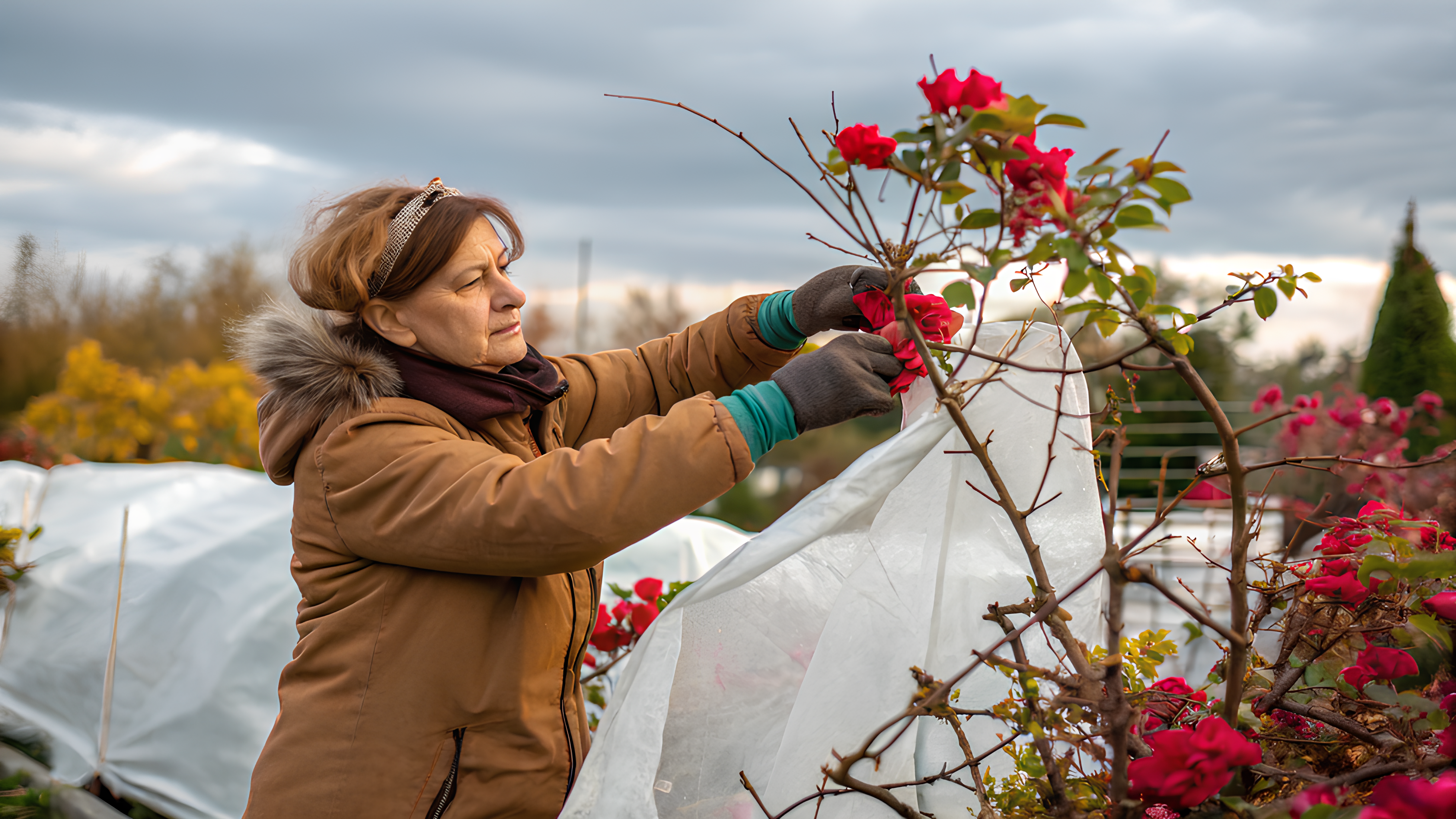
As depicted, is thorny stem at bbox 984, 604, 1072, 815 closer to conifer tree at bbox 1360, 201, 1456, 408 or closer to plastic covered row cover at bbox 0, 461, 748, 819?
plastic covered row cover at bbox 0, 461, 748, 819

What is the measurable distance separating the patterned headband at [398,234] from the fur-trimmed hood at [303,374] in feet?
0.33

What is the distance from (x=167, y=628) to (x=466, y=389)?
2188 millimetres

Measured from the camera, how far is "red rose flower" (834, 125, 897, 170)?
38.4 inches

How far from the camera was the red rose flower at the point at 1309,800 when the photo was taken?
0.69 m

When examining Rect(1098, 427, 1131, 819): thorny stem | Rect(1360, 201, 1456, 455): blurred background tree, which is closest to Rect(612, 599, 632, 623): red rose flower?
Rect(1098, 427, 1131, 819): thorny stem

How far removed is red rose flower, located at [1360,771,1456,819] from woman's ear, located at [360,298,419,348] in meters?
1.30

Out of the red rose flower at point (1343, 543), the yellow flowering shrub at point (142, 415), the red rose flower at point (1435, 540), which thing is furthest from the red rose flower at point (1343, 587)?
the yellow flowering shrub at point (142, 415)

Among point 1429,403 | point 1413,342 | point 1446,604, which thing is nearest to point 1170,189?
point 1446,604

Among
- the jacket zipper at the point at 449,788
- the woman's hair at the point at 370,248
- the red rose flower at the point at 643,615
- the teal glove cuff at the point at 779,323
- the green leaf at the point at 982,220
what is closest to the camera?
the green leaf at the point at 982,220

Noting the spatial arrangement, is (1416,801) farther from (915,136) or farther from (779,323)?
(779,323)

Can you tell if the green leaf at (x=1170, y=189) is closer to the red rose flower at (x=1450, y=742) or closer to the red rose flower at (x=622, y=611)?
the red rose flower at (x=1450, y=742)

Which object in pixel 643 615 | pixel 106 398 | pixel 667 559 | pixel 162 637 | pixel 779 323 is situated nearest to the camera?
pixel 779 323

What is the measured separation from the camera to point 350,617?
1.26 metres

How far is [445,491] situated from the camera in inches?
44.1
